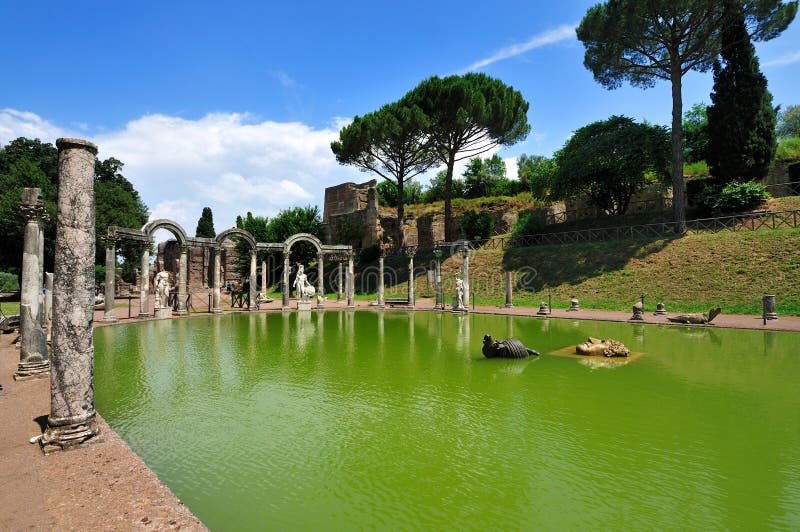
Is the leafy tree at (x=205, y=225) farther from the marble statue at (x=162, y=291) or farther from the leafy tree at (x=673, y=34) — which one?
the leafy tree at (x=673, y=34)

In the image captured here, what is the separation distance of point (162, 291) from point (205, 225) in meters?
27.8

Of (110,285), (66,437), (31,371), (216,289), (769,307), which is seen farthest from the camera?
(216,289)

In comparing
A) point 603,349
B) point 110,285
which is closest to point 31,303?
point 110,285

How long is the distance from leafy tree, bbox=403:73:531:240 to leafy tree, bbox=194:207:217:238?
27.1m

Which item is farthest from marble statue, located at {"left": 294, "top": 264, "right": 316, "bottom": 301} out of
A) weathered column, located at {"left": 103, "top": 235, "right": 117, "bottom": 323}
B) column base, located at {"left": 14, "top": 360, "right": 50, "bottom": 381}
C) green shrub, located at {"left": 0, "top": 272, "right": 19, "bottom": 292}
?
green shrub, located at {"left": 0, "top": 272, "right": 19, "bottom": 292}

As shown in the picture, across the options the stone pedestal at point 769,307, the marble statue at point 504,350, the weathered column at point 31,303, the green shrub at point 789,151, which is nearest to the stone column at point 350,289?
the marble statue at point 504,350

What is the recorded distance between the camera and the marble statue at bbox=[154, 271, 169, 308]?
22.7 m

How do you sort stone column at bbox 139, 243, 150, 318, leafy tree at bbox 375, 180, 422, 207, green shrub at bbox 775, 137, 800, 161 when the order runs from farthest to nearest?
leafy tree at bbox 375, 180, 422, 207, green shrub at bbox 775, 137, 800, 161, stone column at bbox 139, 243, 150, 318

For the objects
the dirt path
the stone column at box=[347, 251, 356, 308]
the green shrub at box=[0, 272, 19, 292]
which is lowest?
the dirt path

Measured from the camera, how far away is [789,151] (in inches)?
1257

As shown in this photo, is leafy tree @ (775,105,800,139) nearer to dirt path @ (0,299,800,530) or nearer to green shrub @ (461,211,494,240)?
green shrub @ (461,211,494,240)

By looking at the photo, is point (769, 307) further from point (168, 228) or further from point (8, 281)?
point (8, 281)

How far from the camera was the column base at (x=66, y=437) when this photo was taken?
16.6 ft

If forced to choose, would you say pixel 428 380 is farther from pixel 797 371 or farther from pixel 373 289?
pixel 373 289
